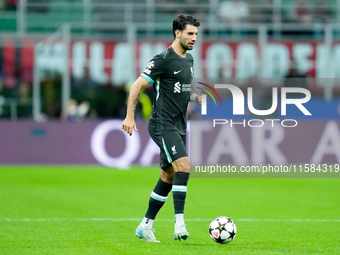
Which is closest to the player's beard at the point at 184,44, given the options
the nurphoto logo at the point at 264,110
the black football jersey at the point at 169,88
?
the black football jersey at the point at 169,88

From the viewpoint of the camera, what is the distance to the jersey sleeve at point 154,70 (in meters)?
7.63

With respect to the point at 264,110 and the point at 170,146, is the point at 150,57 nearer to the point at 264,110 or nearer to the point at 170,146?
the point at 264,110

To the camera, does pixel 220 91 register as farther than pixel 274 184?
Yes

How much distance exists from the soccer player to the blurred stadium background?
408 inches

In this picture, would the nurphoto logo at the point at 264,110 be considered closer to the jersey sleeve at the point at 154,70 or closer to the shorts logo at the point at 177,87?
the shorts logo at the point at 177,87

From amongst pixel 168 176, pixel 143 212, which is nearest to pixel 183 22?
pixel 168 176

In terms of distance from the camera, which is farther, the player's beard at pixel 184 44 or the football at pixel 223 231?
the player's beard at pixel 184 44

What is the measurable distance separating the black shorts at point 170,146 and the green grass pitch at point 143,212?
2.87 feet

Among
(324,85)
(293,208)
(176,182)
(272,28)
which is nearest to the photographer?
(176,182)

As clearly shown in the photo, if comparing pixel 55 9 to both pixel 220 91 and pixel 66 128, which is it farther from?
pixel 220 91

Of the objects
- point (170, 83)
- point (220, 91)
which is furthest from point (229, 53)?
point (170, 83)

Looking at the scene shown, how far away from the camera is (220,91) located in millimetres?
18734

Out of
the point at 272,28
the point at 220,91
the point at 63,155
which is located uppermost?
the point at 272,28

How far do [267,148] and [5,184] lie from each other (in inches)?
264
